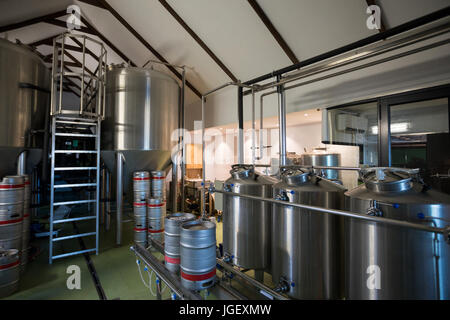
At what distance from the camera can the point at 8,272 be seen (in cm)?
247

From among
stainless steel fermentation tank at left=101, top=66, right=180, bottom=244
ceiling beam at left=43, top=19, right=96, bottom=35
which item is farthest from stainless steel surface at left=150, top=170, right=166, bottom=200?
ceiling beam at left=43, top=19, right=96, bottom=35

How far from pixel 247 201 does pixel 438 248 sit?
5.05 ft

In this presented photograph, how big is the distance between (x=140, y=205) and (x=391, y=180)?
3.74 meters

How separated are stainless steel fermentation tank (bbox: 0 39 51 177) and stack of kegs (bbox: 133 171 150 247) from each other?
167 cm

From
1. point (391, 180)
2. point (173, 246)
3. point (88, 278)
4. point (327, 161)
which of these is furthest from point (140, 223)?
point (391, 180)

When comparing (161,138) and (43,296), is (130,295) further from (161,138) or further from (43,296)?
(161,138)

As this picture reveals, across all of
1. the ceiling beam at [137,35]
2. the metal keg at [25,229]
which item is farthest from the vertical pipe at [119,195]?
the ceiling beam at [137,35]

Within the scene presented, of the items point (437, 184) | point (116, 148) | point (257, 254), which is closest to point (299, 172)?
point (257, 254)

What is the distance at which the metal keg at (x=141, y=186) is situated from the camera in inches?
162

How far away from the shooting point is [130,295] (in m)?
2.48

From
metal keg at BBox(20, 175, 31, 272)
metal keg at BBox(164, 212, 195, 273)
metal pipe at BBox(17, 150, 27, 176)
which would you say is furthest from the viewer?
metal pipe at BBox(17, 150, 27, 176)

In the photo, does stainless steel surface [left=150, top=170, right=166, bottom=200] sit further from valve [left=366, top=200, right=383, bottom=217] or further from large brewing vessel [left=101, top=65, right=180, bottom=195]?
valve [left=366, top=200, right=383, bottom=217]

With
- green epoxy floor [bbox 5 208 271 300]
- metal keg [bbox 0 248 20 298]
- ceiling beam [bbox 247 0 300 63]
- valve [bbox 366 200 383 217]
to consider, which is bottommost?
green epoxy floor [bbox 5 208 271 300]

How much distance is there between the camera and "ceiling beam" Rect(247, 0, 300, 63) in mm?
3424
